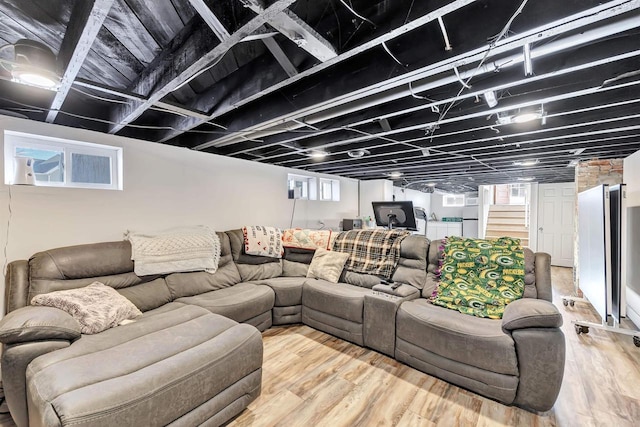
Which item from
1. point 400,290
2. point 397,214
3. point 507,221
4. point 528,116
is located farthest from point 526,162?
point 507,221

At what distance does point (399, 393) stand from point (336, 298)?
3.27 ft

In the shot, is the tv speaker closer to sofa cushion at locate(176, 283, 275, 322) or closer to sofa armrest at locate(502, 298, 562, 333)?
sofa cushion at locate(176, 283, 275, 322)

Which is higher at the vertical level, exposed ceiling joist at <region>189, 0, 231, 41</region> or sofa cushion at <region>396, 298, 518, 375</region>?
exposed ceiling joist at <region>189, 0, 231, 41</region>

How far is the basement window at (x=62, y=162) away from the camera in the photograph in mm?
2231

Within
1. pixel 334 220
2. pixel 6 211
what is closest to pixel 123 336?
pixel 6 211

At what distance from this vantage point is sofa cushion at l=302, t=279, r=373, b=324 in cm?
262

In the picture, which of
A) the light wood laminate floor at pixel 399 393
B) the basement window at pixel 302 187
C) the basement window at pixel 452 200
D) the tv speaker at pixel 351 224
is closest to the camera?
the light wood laminate floor at pixel 399 393

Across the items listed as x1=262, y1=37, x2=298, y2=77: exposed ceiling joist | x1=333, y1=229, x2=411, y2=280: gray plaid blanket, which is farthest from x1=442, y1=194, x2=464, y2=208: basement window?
Result: x1=262, y1=37, x2=298, y2=77: exposed ceiling joist

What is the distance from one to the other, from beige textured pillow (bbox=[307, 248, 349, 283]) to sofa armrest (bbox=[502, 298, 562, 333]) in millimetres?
1730

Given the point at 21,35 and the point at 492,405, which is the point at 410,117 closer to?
the point at 492,405

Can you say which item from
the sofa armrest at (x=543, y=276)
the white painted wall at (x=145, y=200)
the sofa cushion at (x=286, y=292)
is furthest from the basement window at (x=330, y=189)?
the sofa armrest at (x=543, y=276)

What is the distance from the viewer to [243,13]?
45.2 inches

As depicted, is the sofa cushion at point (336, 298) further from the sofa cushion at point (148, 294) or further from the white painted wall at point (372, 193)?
the white painted wall at point (372, 193)

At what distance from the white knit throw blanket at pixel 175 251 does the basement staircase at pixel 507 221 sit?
Result: 7873 mm
